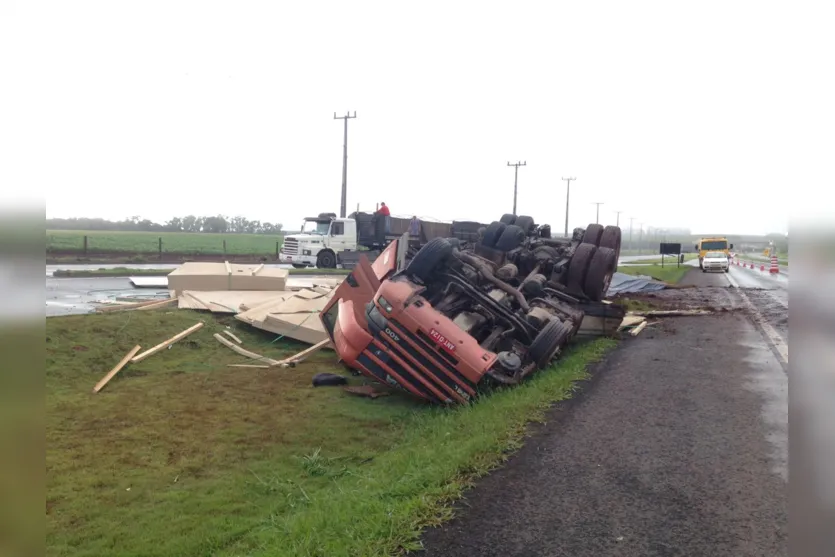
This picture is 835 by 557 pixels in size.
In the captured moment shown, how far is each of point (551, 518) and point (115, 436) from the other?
4594mm

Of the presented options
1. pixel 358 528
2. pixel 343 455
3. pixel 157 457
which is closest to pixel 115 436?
pixel 157 457

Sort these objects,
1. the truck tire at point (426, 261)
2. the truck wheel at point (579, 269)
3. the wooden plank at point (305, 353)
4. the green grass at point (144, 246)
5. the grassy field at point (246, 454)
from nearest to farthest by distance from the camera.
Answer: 1. the grassy field at point (246, 454)
2. the truck tire at point (426, 261)
3. the wooden plank at point (305, 353)
4. the truck wheel at point (579, 269)
5. the green grass at point (144, 246)

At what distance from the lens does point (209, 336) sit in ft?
36.7

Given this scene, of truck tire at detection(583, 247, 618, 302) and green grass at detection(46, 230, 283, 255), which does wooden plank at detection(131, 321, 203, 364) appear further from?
green grass at detection(46, 230, 283, 255)

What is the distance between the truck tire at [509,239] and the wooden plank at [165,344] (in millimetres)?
5332

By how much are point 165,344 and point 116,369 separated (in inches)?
47.7

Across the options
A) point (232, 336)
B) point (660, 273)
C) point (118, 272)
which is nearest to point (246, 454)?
point (232, 336)

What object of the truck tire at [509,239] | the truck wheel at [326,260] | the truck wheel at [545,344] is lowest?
the truck wheel at [545,344]

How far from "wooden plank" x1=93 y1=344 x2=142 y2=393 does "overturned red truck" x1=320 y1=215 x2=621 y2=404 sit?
2.88 meters

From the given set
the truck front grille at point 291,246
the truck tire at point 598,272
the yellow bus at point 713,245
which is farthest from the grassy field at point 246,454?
the yellow bus at point 713,245

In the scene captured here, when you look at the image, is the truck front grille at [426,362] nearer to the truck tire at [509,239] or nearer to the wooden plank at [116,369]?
the wooden plank at [116,369]

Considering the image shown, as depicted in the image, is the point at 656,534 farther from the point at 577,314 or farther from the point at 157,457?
the point at 577,314

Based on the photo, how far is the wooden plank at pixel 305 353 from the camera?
9962 mm

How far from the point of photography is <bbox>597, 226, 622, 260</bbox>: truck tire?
440 inches
